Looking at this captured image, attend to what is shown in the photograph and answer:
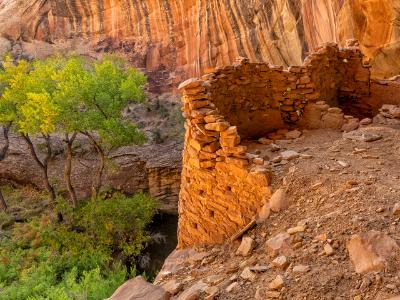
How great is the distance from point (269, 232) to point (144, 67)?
16.6 m

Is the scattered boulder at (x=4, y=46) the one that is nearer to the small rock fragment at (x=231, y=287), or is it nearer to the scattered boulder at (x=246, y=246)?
the scattered boulder at (x=246, y=246)

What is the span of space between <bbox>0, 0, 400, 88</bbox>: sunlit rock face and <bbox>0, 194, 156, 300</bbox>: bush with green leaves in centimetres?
678

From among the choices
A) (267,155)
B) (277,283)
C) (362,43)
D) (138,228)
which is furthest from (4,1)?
(277,283)

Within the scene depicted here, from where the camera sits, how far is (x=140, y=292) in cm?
332

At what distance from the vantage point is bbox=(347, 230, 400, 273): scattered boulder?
278 cm

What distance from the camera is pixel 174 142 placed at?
619 inches

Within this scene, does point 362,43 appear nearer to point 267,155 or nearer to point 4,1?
point 267,155

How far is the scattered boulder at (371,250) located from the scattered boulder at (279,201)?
1072 millimetres

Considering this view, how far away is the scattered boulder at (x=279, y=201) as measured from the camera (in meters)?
4.09

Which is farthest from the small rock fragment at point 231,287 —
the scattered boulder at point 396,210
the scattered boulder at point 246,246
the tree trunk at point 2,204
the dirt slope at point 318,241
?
the tree trunk at point 2,204

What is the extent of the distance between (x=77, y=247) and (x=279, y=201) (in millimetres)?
8427

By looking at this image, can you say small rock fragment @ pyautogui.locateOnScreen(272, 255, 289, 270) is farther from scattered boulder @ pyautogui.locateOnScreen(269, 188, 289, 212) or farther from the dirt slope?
scattered boulder @ pyautogui.locateOnScreen(269, 188, 289, 212)

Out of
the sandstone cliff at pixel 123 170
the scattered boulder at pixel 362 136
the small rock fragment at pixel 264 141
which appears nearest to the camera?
the scattered boulder at pixel 362 136

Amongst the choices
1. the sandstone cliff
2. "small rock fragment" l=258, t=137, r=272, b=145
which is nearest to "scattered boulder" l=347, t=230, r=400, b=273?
"small rock fragment" l=258, t=137, r=272, b=145
